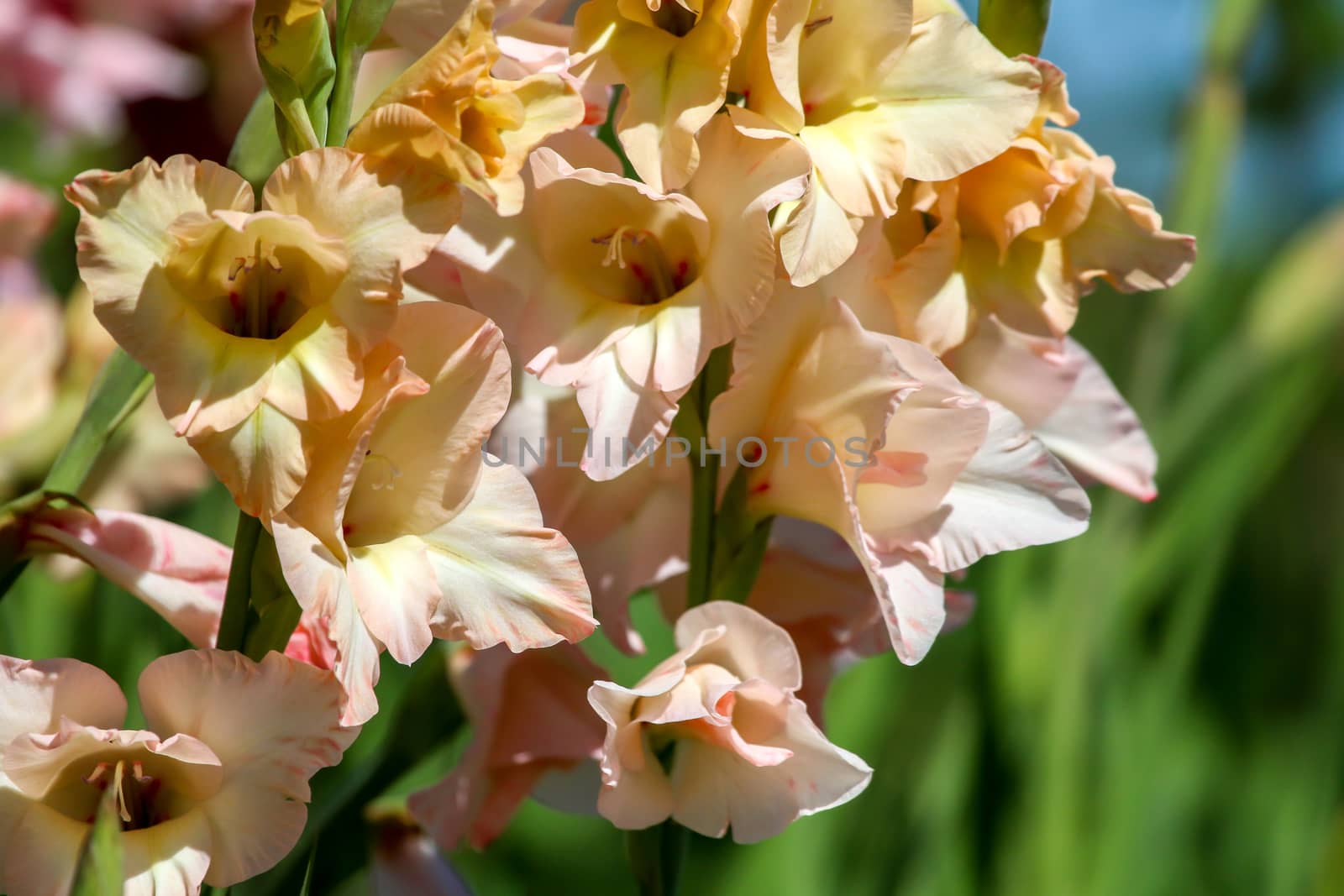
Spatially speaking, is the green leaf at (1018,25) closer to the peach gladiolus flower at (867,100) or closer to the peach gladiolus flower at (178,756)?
the peach gladiolus flower at (867,100)

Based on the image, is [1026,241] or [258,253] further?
[1026,241]

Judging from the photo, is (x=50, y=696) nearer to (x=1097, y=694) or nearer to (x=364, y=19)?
(x=364, y=19)

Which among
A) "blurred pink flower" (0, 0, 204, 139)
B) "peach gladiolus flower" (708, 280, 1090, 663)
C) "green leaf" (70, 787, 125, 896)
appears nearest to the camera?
"green leaf" (70, 787, 125, 896)

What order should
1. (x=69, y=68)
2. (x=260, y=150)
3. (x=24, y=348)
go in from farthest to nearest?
(x=69, y=68), (x=24, y=348), (x=260, y=150)

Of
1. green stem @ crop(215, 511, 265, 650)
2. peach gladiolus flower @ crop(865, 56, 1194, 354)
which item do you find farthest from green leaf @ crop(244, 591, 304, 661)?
peach gladiolus flower @ crop(865, 56, 1194, 354)

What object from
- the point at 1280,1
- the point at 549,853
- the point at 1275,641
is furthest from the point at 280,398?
the point at 1280,1

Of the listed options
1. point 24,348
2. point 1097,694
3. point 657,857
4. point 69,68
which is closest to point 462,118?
point 657,857

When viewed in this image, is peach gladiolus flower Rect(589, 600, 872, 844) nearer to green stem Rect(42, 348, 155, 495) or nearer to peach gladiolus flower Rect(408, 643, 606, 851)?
peach gladiolus flower Rect(408, 643, 606, 851)
